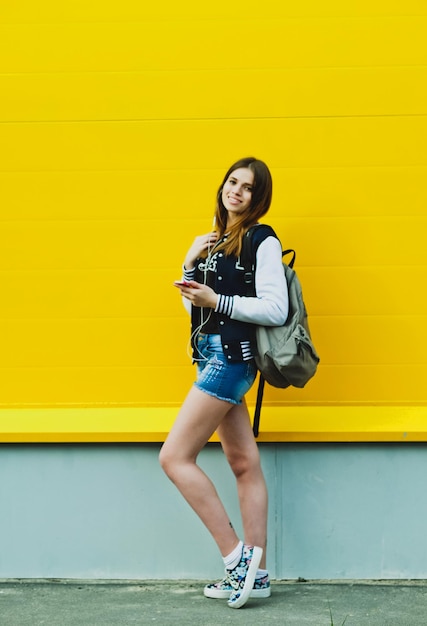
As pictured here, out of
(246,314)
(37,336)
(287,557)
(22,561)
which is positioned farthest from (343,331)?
(22,561)

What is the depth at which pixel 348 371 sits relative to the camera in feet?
17.1

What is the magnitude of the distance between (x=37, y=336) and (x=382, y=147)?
1991 mm

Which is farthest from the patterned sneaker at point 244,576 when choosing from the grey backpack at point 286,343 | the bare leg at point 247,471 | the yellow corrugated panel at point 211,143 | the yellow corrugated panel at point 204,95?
the yellow corrugated panel at point 204,95

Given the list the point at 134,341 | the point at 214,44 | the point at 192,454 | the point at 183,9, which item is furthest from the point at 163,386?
the point at 183,9

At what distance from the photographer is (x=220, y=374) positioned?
4621 mm

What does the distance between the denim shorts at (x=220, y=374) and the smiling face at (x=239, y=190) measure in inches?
23.9

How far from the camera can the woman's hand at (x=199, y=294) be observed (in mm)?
4480

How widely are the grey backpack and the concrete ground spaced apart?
103 centimetres

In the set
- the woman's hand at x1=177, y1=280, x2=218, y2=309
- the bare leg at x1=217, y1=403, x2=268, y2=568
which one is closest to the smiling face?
the woman's hand at x1=177, y1=280, x2=218, y2=309

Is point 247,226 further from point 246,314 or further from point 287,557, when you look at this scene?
point 287,557

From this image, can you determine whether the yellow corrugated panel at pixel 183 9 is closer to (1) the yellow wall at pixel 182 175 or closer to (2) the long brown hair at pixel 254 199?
(1) the yellow wall at pixel 182 175

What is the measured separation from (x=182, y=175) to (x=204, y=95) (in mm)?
415

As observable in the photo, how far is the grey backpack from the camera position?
453 cm

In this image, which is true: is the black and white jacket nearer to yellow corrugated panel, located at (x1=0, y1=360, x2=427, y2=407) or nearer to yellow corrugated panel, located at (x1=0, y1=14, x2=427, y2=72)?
yellow corrugated panel, located at (x1=0, y1=360, x2=427, y2=407)
